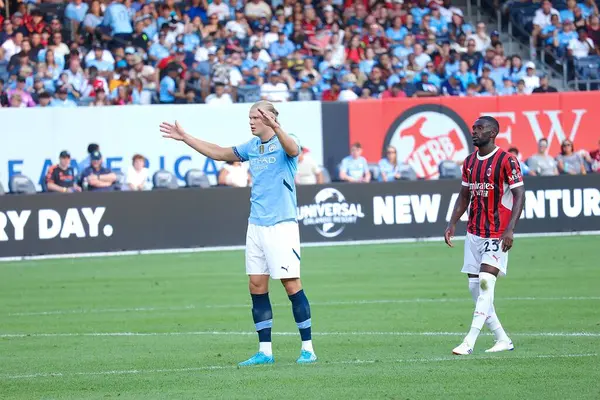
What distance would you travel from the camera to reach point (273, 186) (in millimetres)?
9922

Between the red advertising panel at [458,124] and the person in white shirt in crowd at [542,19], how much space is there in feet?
12.9

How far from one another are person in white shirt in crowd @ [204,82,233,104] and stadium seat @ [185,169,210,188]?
2798 mm

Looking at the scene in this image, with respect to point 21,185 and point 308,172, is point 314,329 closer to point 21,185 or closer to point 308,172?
point 21,185

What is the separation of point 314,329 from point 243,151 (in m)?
3.12

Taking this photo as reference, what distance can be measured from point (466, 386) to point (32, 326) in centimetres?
661

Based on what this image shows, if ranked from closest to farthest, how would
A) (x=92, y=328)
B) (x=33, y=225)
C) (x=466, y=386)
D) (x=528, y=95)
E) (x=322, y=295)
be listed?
1. (x=466, y=386)
2. (x=92, y=328)
3. (x=322, y=295)
4. (x=33, y=225)
5. (x=528, y=95)

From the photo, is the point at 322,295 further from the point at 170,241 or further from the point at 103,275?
the point at 170,241

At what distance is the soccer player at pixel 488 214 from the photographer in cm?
1021

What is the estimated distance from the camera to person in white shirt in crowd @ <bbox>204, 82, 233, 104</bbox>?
26844 mm

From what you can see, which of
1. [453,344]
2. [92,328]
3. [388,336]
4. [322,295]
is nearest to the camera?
[453,344]

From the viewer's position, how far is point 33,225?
22.5 metres

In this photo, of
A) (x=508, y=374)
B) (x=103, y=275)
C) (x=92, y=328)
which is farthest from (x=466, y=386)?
(x=103, y=275)

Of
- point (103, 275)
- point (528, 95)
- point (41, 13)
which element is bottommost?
point (103, 275)

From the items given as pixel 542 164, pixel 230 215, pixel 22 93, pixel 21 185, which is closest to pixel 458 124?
pixel 542 164
